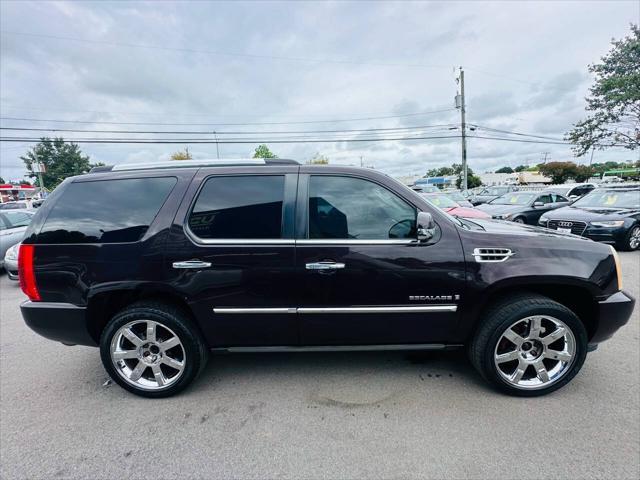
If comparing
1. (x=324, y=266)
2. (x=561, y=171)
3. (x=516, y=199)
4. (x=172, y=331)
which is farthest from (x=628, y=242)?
(x=561, y=171)

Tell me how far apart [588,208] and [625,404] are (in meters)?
7.92

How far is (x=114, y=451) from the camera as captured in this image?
83.6 inches

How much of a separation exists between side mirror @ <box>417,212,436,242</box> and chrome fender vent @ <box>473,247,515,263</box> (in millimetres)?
365

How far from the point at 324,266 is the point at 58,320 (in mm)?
2185

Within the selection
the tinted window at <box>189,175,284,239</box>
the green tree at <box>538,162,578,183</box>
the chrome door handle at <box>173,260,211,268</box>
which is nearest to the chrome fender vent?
the tinted window at <box>189,175,284,239</box>

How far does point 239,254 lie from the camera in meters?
2.44

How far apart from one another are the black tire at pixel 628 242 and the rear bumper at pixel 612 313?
21.9 ft

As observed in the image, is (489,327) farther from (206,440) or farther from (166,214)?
(166,214)

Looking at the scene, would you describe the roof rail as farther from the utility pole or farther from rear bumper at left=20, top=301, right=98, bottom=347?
the utility pole

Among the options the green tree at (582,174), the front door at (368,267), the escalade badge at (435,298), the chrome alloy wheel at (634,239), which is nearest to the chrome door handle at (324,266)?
the front door at (368,267)

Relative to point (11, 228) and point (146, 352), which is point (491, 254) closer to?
point (146, 352)

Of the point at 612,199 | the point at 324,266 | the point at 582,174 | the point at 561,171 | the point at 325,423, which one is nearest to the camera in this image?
the point at 325,423

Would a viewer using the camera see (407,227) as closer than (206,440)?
No

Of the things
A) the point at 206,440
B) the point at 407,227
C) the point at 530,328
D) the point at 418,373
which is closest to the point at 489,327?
the point at 530,328
